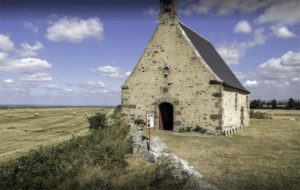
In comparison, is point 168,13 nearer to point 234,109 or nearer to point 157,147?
point 234,109

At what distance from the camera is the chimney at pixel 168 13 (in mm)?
24109

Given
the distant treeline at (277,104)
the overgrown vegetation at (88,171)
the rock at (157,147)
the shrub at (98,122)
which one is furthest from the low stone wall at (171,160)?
the distant treeline at (277,104)

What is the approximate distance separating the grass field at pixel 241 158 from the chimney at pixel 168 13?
664cm

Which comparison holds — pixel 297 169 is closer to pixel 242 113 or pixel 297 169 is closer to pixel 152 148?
pixel 152 148

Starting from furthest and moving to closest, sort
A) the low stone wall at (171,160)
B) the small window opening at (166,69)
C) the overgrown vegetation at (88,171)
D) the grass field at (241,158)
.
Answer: the small window opening at (166,69) < the grass field at (241,158) < the overgrown vegetation at (88,171) < the low stone wall at (171,160)

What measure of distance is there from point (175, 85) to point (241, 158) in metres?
8.96

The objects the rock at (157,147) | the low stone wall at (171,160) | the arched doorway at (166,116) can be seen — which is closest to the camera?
the low stone wall at (171,160)

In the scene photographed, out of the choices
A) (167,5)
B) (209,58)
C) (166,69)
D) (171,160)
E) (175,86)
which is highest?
(167,5)

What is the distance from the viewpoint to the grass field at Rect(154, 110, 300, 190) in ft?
39.0

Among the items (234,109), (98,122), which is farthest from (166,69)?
(234,109)

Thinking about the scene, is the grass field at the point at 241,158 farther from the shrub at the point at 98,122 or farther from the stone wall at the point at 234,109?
the shrub at the point at 98,122

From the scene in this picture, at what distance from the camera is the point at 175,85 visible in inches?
934

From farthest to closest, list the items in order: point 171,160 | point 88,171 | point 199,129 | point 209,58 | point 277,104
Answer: point 277,104
point 209,58
point 199,129
point 171,160
point 88,171

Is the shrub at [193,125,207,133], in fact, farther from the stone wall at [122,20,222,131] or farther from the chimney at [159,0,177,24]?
the chimney at [159,0,177,24]
